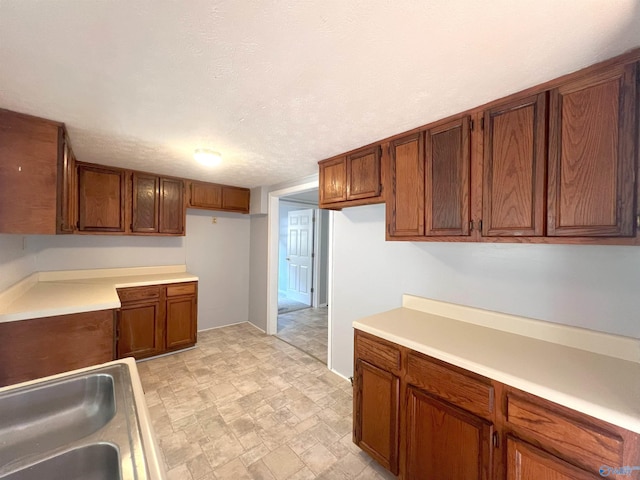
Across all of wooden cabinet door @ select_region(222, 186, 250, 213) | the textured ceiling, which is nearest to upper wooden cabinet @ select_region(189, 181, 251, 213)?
wooden cabinet door @ select_region(222, 186, 250, 213)

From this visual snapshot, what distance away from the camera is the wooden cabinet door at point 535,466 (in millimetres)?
980

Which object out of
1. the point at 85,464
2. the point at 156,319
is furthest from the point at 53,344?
the point at 85,464

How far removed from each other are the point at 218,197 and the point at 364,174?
2.57 metres

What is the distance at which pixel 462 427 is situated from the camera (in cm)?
129

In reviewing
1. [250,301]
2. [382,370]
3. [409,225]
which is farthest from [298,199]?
[382,370]

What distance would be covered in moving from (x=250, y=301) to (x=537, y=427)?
13.4ft

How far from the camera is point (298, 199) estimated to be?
530cm

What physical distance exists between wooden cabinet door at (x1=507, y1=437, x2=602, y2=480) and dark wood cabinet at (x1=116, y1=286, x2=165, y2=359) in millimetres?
3462

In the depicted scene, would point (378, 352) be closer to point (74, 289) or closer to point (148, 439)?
point (148, 439)

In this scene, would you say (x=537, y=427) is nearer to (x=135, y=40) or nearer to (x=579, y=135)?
(x=579, y=135)

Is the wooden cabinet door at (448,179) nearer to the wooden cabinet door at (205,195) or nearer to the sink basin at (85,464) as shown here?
the sink basin at (85,464)

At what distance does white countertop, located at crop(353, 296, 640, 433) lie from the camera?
97 centimetres

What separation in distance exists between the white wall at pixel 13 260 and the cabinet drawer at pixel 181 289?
126 centimetres

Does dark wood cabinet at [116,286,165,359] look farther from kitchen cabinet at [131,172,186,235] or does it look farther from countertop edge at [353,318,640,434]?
countertop edge at [353,318,640,434]
